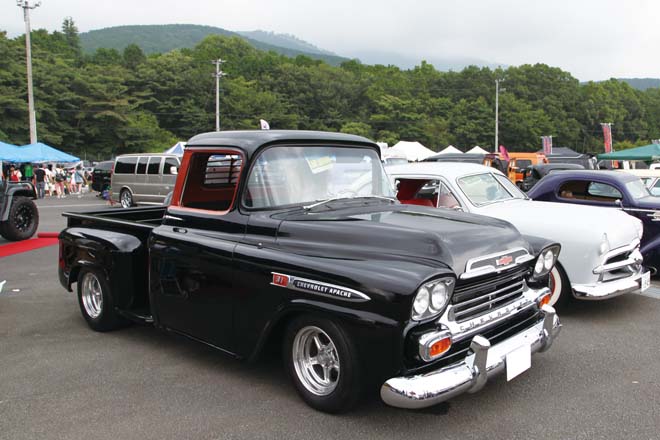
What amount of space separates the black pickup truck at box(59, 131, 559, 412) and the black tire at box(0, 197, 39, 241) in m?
8.03

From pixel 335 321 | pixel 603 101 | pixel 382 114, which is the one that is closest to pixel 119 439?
pixel 335 321

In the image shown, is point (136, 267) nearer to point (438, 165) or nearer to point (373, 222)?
point (373, 222)

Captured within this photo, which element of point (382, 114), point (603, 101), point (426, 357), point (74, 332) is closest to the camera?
point (426, 357)

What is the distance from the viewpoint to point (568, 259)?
5977mm

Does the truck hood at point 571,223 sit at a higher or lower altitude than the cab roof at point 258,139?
lower

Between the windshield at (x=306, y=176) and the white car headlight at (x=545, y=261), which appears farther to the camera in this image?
the white car headlight at (x=545, y=261)

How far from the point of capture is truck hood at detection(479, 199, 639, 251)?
598 cm

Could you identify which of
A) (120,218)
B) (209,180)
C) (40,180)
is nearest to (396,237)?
(209,180)

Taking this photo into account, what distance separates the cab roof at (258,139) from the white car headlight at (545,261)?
5.80 ft

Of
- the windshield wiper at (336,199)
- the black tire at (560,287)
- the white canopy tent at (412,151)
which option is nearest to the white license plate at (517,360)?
the windshield wiper at (336,199)

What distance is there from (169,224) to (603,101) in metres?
109

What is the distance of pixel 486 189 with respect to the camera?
7.54 meters

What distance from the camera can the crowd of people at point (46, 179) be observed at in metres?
27.4

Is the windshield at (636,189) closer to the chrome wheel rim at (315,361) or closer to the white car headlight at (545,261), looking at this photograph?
the white car headlight at (545,261)
